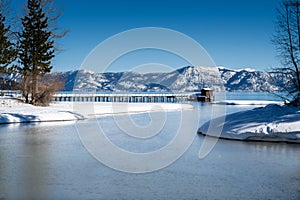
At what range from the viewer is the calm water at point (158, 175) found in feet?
16.0

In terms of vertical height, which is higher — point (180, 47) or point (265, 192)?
point (180, 47)

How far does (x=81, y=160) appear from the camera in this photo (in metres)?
7.52

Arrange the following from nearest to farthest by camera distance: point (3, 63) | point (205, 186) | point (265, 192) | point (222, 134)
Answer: point (265, 192) → point (205, 186) → point (222, 134) → point (3, 63)

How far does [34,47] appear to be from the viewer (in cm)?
2981

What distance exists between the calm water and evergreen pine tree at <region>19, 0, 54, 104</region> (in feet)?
68.5

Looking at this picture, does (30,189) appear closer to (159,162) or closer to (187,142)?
(159,162)

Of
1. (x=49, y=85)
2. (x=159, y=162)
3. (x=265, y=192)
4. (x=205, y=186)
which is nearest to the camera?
(x=265, y=192)

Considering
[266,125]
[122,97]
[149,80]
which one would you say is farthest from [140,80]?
[266,125]

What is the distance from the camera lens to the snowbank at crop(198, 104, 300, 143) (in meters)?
10.2

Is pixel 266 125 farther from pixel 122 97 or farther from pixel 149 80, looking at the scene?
pixel 149 80

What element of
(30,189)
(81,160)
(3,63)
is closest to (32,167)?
(81,160)

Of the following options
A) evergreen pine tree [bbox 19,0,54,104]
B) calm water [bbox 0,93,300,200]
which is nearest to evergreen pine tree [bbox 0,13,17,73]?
evergreen pine tree [bbox 19,0,54,104]

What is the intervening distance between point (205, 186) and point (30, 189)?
2698 mm

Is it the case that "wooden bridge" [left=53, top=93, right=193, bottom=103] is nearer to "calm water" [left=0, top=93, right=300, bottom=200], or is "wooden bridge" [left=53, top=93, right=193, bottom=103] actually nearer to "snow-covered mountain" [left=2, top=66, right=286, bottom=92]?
"snow-covered mountain" [left=2, top=66, right=286, bottom=92]
